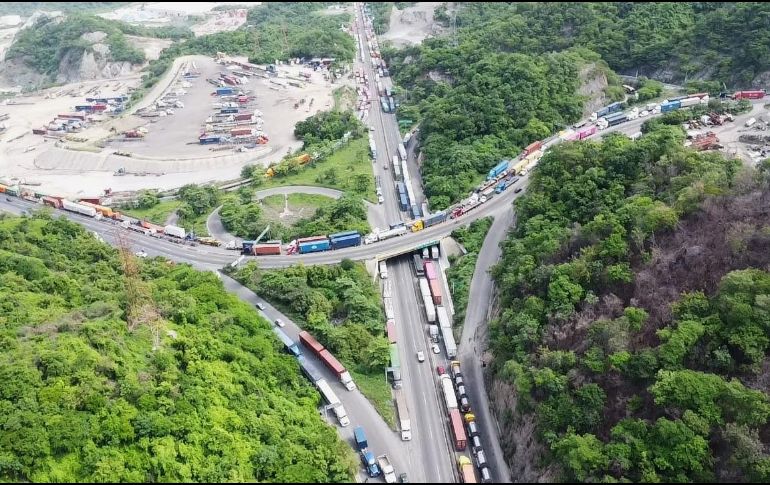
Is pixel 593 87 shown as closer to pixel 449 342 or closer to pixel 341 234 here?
pixel 341 234

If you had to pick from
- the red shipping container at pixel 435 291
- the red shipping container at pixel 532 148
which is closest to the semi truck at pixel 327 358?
the red shipping container at pixel 435 291

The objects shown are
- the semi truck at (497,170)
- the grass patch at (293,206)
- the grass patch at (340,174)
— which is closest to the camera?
the grass patch at (293,206)

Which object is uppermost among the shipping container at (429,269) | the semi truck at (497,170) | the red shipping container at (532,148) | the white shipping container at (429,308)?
the red shipping container at (532,148)

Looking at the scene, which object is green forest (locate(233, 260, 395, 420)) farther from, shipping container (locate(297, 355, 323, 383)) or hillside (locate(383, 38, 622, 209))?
hillside (locate(383, 38, 622, 209))

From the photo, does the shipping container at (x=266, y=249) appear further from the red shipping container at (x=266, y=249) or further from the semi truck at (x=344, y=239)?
the semi truck at (x=344, y=239)

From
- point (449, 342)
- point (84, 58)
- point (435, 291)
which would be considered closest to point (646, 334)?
point (449, 342)

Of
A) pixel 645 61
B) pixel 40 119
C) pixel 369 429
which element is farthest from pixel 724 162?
pixel 40 119

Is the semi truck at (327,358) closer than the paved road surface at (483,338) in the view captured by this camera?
No
